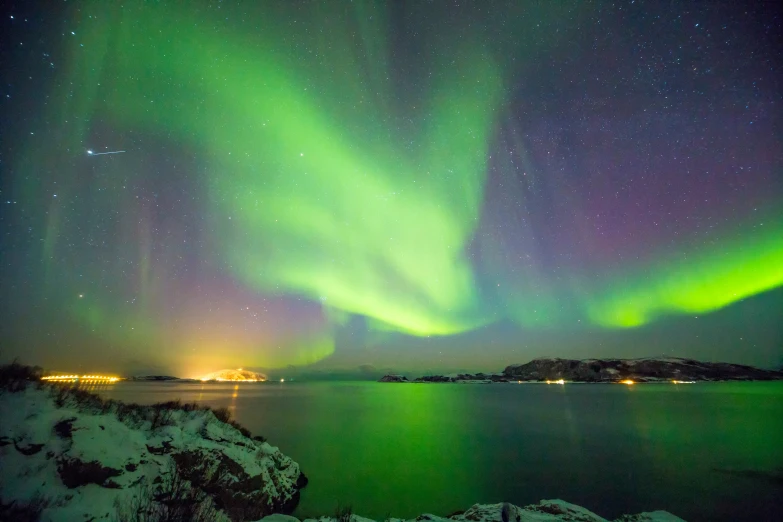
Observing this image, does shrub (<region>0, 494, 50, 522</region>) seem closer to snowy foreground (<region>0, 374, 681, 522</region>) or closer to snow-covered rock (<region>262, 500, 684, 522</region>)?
snowy foreground (<region>0, 374, 681, 522</region>)

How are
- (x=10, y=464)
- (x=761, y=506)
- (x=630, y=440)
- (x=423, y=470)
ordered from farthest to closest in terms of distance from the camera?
(x=630, y=440), (x=423, y=470), (x=761, y=506), (x=10, y=464)

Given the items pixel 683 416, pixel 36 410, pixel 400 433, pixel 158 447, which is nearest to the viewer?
pixel 36 410

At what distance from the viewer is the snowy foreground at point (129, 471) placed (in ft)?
24.3

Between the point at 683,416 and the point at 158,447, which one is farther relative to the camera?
the point at 683,416

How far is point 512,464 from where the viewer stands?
70.7ft

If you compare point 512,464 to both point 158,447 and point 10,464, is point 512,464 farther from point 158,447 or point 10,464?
point 10,464

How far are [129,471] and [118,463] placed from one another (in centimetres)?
37

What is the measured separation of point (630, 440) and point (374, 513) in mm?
26685

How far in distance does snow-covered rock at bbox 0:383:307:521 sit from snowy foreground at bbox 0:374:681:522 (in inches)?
1.0

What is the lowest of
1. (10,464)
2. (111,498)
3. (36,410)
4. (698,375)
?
(698,375)

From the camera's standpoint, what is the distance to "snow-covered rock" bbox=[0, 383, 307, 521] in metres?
7.52

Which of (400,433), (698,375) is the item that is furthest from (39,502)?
(698,375)

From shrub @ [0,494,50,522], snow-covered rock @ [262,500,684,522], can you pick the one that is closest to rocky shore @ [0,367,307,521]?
shrub @ [0,494,50,522]

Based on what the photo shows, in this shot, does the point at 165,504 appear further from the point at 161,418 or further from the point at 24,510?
the point at 161,418
